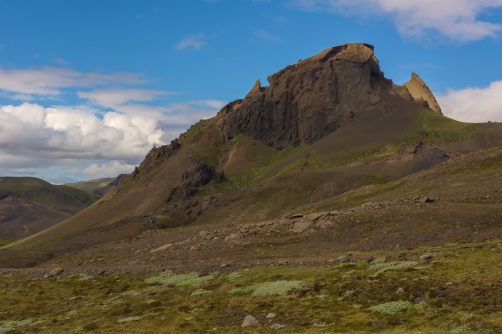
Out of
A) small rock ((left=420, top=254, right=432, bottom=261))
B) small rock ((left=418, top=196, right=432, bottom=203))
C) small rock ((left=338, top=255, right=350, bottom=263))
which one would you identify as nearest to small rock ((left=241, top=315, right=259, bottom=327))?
small rock ((left=338, top=255, right=350, bottom=263))

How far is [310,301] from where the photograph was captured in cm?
2955

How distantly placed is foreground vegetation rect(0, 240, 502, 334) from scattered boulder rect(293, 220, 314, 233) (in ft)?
76.3

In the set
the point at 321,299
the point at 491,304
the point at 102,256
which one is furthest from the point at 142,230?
the point at 491,304

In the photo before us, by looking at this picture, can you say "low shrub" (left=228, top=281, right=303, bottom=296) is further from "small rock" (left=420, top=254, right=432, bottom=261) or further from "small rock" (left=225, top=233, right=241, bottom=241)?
"small rock" (left=225, top=233, right=241, bottom=241)

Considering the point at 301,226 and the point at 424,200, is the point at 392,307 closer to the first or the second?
the point at 301,226

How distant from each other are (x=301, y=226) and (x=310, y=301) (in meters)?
36.4

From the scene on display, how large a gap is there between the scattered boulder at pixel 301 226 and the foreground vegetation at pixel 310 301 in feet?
76.3

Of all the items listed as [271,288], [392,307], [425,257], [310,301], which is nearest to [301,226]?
[425,257]

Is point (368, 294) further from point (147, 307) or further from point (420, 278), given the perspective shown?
point (147, 307)

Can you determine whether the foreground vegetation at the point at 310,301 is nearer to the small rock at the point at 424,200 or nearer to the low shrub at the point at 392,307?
the low shrub at the point at 392,307

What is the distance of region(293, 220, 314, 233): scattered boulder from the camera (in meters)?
64.8

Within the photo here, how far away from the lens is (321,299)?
29.5m

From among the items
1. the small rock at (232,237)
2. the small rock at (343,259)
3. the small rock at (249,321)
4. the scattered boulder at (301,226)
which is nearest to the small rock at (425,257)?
the small rock at (343,259)

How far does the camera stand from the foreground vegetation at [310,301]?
22828mm
